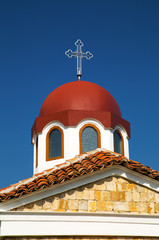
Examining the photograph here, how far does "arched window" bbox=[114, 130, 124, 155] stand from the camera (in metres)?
16.0

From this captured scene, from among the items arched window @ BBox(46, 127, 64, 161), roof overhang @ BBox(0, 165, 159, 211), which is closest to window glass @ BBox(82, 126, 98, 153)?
arched window @ BBox(46, 127, 64, 161)

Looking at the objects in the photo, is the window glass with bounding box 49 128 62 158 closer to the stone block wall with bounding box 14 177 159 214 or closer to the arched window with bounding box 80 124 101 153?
the arched window with bounding box 80 124 101 153

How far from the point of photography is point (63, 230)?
923 centimetres

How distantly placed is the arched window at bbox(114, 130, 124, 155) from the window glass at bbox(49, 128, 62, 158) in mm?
2255

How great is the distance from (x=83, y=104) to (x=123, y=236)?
7.22 metres

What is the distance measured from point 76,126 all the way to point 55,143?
3.48ft

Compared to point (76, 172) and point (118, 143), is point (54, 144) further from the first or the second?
point (76, 172)

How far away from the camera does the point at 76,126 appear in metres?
15.3

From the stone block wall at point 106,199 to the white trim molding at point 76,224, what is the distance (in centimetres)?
16

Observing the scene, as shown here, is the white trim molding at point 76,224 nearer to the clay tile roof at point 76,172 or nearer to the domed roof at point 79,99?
the clay tile roof at point 76,172

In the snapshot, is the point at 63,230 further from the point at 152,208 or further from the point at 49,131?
the point at 49,131

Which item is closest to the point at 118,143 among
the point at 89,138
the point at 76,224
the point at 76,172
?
the point at 89,138

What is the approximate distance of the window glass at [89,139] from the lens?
15164 mm

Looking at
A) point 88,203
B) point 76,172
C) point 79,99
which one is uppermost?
point 79,99
